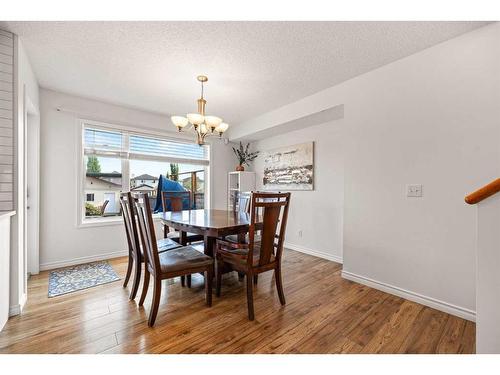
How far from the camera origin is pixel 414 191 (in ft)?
7.04

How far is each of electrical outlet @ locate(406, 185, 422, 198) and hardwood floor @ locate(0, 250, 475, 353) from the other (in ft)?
3.38

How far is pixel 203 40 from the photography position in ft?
6.34

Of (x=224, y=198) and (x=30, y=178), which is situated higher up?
(x=30, y=178)

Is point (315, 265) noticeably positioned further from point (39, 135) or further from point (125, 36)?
point (39, 135)

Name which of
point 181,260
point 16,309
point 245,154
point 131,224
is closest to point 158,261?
point 181,260

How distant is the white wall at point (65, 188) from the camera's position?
2.92m

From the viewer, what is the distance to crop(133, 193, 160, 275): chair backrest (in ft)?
5.64

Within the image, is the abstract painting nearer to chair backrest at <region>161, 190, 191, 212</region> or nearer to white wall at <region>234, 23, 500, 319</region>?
white wall at <region>234, 23, 500, 319</region>

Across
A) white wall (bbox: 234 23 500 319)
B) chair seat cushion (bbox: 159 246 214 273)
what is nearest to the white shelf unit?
white wall (bbox: 234 23 500 319)

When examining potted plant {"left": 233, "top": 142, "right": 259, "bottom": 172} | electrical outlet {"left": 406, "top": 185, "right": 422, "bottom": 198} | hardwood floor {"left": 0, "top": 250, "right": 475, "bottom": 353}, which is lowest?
hardwood floor {"left": 0, "top": 250, "right": 475, "bottom": 353}

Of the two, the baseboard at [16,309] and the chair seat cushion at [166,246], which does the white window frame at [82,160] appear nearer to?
the baseboard at [16,309]

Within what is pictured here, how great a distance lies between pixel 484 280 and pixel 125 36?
117 inches

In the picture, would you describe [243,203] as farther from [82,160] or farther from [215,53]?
[82,160]
